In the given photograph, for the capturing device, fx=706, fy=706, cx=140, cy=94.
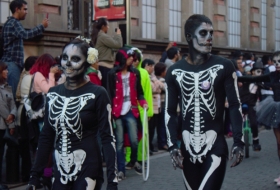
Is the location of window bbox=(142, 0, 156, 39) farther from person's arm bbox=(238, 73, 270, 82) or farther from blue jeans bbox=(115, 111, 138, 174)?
person's arm bbox=(238, 73, 270, 82)

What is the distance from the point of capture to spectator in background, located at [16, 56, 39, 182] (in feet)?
34.4

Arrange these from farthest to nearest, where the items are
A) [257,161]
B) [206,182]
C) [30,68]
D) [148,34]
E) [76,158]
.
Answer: [148,34] → [257,161] → [30,68] → [206,182] → [76,158]

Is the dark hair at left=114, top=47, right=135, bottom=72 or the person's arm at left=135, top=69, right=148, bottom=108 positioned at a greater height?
the dark hair at left=114, top=47, right=135, bottom=72

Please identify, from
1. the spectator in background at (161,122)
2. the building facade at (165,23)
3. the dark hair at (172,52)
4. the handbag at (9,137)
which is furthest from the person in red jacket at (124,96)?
the dark hair at (172,52)

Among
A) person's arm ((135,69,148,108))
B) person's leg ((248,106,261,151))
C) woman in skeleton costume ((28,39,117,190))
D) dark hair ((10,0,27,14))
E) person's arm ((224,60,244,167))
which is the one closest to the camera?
woman in skeleton costume ((28,39,117,190))

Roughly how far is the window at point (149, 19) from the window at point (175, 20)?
1.03 m

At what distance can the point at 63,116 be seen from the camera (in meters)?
5.80

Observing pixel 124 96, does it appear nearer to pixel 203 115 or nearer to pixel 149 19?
pixel 203 115

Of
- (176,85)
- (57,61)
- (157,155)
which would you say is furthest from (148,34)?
(176,85)

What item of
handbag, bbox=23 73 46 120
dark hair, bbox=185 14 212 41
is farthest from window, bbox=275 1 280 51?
dark hair, bbox=185 14 212 41

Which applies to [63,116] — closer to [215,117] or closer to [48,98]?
[48,98]

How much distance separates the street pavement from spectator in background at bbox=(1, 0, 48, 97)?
6.15 feet

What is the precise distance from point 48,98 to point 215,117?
1.52 m

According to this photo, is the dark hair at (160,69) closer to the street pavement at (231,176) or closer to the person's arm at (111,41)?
the street pavement at (231,176)
